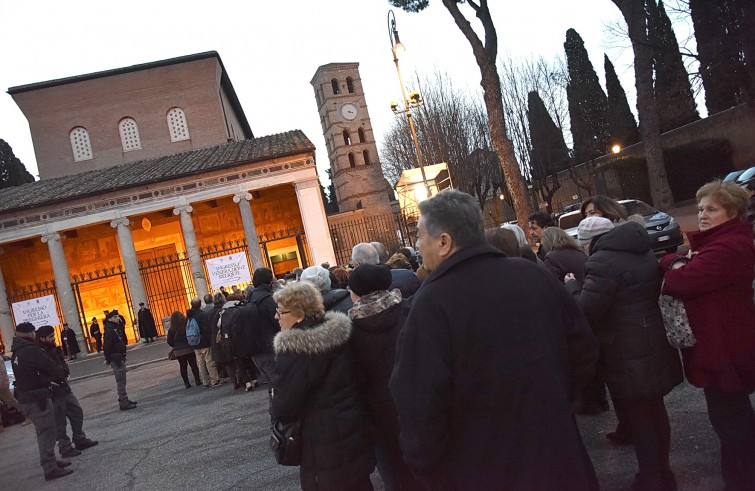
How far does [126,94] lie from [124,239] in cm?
1048

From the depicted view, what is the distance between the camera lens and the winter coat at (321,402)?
3125 millimetres

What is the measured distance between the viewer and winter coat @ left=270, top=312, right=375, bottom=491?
3125 mm

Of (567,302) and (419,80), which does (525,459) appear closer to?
(567,302)

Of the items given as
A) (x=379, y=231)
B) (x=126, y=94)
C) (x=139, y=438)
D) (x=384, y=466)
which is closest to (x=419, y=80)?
(x=379, y=231)

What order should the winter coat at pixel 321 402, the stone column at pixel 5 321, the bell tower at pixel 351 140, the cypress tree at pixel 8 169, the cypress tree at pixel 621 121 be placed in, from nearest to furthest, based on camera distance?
the winter coat at pixel 321 402
the stone column at pixel 5 321
the cypress tree at pixel 621 121
the cypress tree at pixel 8 169
the bell tower at pixel 351 140

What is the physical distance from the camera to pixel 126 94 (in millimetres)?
29469

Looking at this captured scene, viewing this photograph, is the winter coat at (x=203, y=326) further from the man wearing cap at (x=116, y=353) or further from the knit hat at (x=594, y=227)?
the knit hat at (x=594, y=227)

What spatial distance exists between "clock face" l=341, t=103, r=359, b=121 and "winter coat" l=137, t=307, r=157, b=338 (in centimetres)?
2708

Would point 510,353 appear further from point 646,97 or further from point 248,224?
point 248,224

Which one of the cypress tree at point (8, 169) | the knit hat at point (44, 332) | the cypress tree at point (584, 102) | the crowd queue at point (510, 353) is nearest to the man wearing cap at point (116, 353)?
the knit hat at point (44, 332)

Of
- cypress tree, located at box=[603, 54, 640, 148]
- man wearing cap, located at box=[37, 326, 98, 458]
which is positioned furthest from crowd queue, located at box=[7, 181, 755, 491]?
cypress tree, located at box=[603, 54, 640, 148]

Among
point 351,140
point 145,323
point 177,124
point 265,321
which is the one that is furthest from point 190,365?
point 351,140

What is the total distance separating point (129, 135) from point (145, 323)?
12.6 metres

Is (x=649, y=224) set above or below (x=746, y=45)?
below
